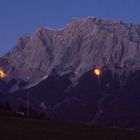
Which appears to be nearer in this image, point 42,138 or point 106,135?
point 42,138

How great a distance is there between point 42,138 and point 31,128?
8.61m

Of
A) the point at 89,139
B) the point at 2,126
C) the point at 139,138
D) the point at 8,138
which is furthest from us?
the point at 2,126

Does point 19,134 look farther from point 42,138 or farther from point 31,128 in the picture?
point 31,128

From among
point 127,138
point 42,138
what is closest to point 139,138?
point 127,138

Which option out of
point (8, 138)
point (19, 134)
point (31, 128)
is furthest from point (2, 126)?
point (8, 138)

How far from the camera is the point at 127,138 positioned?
47188 mm

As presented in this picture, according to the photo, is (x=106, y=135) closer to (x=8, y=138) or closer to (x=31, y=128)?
(x=31, y=128)

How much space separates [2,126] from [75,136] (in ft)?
27.0

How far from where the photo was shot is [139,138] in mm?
47531

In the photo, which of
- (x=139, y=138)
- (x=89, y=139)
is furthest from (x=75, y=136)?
(x=139, y=138)

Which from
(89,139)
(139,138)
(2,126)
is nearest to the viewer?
(89,139)

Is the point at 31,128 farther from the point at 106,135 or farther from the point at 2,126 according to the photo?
the point at 106,135

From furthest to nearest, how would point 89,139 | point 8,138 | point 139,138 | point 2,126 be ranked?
1. point 2,126
2. point 139,138
3. point 89,139
4. point 8,138

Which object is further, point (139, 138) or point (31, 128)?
point (31, 128)
